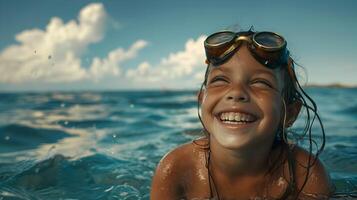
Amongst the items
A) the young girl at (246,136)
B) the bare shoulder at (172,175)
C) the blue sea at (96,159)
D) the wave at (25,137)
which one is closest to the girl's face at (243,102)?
the young girl at (246,136)

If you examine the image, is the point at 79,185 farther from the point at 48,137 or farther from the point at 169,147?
the point at 48,137

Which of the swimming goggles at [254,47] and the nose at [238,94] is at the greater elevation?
the swimming goggles at [254,47]

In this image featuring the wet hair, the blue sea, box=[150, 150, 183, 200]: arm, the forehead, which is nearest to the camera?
the forehead

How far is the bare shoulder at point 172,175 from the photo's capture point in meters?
3.32

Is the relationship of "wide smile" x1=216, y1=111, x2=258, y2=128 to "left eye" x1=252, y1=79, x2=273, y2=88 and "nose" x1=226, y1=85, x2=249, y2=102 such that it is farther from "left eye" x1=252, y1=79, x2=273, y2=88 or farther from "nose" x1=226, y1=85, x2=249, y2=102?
"left eye" x1=252, y1=79, x2=273, y2=88

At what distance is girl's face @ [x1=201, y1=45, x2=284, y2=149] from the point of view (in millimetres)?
2783

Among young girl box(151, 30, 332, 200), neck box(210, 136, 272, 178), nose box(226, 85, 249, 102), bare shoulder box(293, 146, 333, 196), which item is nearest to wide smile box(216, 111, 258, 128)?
young girl box(151, 30, 332, 200)

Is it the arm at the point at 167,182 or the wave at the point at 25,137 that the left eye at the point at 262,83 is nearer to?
the arm at the point at 167,182

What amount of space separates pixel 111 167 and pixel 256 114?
3763 millimetres

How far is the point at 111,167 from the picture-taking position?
19.6 feet

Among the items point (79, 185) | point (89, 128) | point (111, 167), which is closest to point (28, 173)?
point (79, 185)

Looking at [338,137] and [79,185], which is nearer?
[79,185]

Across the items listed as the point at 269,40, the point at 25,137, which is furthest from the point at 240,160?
the point at 25,137

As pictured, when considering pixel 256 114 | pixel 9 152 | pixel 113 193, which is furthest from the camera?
pixel 9 152
